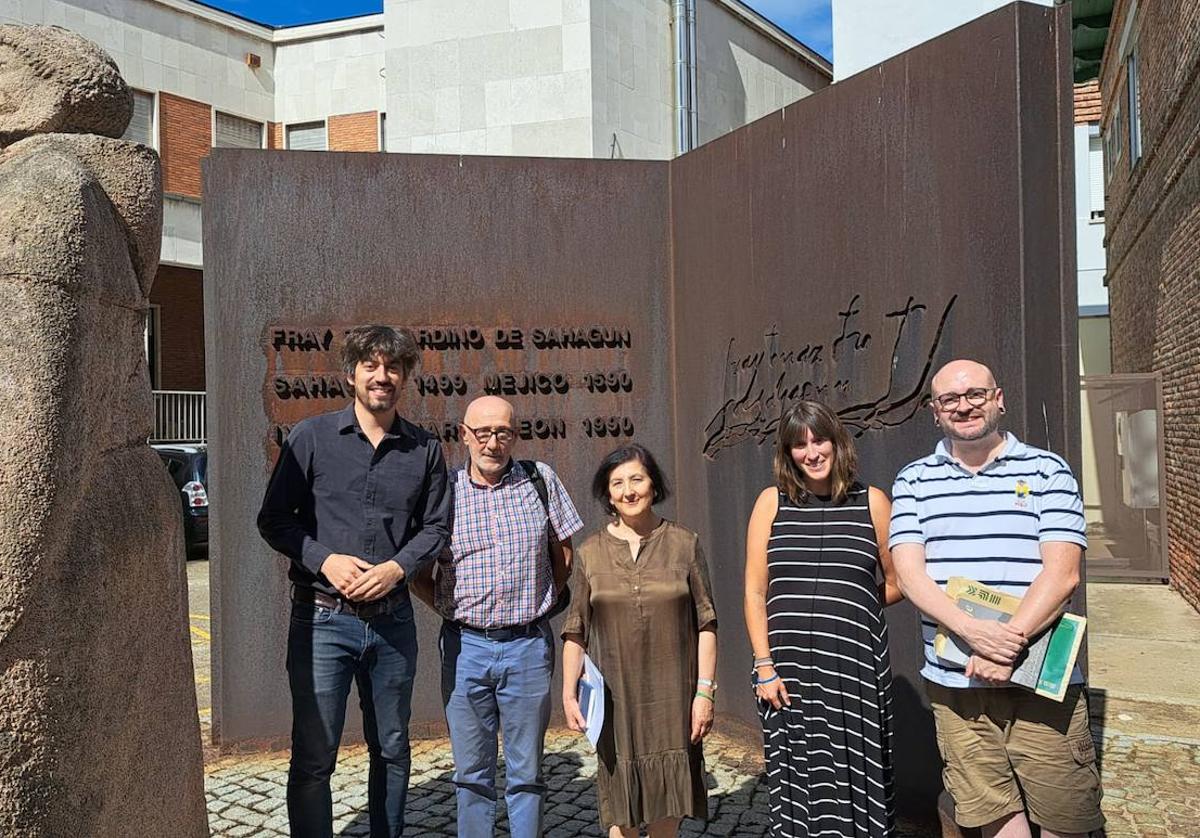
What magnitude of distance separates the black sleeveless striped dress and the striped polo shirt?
0.18m

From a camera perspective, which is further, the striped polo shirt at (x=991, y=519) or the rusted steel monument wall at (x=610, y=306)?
the rusted steel monument wall at (x=610, y=306)

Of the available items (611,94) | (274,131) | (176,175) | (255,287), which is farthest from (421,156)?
(274,131)

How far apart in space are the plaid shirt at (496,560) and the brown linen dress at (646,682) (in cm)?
20

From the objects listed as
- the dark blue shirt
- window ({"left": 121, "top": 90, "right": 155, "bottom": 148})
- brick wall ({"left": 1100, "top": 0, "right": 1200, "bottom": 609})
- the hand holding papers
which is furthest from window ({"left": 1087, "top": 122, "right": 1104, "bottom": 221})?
the dark blue shirt

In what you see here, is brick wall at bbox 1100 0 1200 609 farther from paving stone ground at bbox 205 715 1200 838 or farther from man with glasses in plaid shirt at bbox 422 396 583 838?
man with glasses in plaid shirt at bbox 422 396 583 838

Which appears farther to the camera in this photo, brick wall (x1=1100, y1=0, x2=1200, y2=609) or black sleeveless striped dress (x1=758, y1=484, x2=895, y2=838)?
brick wall (x1=1100, y1=0, x2=1200, y2=609)

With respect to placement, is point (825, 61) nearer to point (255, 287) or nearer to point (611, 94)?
point (611, 94)

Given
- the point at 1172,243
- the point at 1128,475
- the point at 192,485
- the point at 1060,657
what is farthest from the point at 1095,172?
the point at 1060,657

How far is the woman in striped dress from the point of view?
11.4 feet

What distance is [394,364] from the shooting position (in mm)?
3537

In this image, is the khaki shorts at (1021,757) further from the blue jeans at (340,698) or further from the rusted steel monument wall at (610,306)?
the blue jeans at (340,698)

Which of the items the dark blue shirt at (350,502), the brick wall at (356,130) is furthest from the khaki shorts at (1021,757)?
the brick wall at (356,130)

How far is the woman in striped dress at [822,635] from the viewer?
3.46 meters

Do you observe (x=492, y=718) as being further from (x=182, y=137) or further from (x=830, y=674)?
(x=182, y=137)
